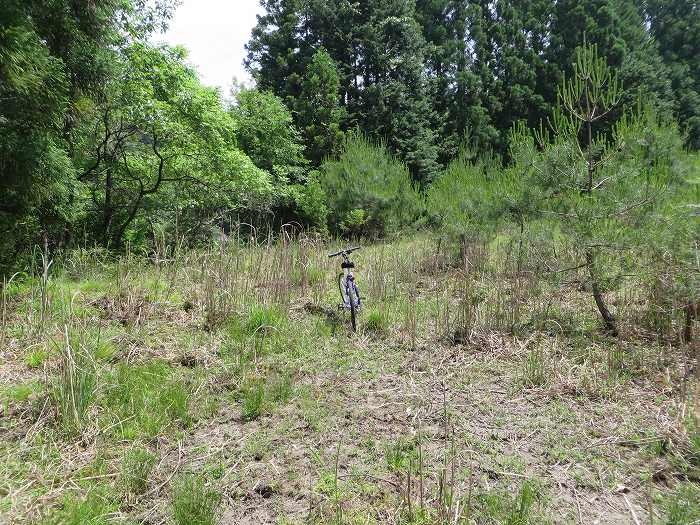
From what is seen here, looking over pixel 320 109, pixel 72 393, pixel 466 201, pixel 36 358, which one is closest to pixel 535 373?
pixel 72 393

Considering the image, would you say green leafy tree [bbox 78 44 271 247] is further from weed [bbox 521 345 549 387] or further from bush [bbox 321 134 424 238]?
weed [bbox 521 345 549 387]

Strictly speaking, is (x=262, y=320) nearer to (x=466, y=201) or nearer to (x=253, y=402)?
(x=253, y=402)

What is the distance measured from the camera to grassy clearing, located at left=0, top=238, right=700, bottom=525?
6.12 feet

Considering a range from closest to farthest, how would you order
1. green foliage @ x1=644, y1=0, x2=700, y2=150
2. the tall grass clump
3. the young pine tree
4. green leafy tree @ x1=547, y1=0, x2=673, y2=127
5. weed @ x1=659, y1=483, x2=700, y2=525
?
weed @ x1=659, y1=483, x2=700, y2=525
the tall grass clump
the young pine tree
green leafy tree @ x1=547, y1=0, x2=673, y2=127
green foliage @ x1=644, y1=0, x2=700, y2=150

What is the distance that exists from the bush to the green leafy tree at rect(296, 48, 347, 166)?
4113 millimetres

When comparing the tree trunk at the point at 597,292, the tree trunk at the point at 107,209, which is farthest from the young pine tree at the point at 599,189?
the tree trunk at the point at 107,209

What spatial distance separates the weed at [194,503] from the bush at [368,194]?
999 cm

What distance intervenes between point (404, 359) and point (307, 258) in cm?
260

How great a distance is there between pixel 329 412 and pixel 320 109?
52.0 feet

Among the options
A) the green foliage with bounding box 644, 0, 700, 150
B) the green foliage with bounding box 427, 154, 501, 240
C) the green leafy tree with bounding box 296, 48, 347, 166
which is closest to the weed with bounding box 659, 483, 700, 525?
the green foliage with bounding box 427, 154, 501, 240

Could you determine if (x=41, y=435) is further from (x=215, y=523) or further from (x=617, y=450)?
(x=617, y=450)

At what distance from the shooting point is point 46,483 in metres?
1.92

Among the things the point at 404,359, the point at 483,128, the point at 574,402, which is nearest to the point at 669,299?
the point at 574,402

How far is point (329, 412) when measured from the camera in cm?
271
